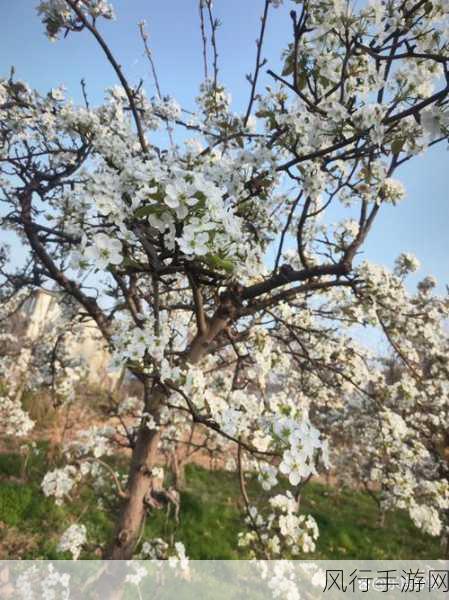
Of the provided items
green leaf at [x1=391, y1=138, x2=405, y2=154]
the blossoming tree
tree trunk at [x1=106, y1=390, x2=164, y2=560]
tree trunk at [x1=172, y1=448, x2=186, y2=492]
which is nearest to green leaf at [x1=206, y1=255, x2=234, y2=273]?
the blossoming tree

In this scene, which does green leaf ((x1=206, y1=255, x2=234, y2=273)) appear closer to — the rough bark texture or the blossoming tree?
the blossoming tree

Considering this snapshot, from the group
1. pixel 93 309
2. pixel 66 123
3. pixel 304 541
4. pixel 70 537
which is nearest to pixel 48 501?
pixel 70 537

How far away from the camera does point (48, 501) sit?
20.4 ft

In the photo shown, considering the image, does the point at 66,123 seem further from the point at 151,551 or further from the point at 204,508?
the point at 204,508

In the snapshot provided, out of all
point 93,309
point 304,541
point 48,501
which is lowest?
point 48,501

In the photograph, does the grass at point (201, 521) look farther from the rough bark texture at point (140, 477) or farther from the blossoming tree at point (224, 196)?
the blossoming tree at point (224, 196)

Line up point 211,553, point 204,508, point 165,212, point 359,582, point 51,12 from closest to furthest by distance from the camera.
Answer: point 165,212, point 51,12, point 211,553, point 359,582, point 204,508

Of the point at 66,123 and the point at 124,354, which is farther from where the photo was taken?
the point at 66,123

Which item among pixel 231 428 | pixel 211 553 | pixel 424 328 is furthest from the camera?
pixel 211 553

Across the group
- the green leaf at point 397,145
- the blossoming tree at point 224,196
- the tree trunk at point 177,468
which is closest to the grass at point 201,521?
the tree trunk at point 177,468

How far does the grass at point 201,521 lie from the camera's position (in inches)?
216

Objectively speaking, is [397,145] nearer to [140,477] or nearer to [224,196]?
[224,196]

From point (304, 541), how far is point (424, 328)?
331 cm

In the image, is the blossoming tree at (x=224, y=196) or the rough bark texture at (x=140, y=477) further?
the rough bark texture at (x=140, y=477)
